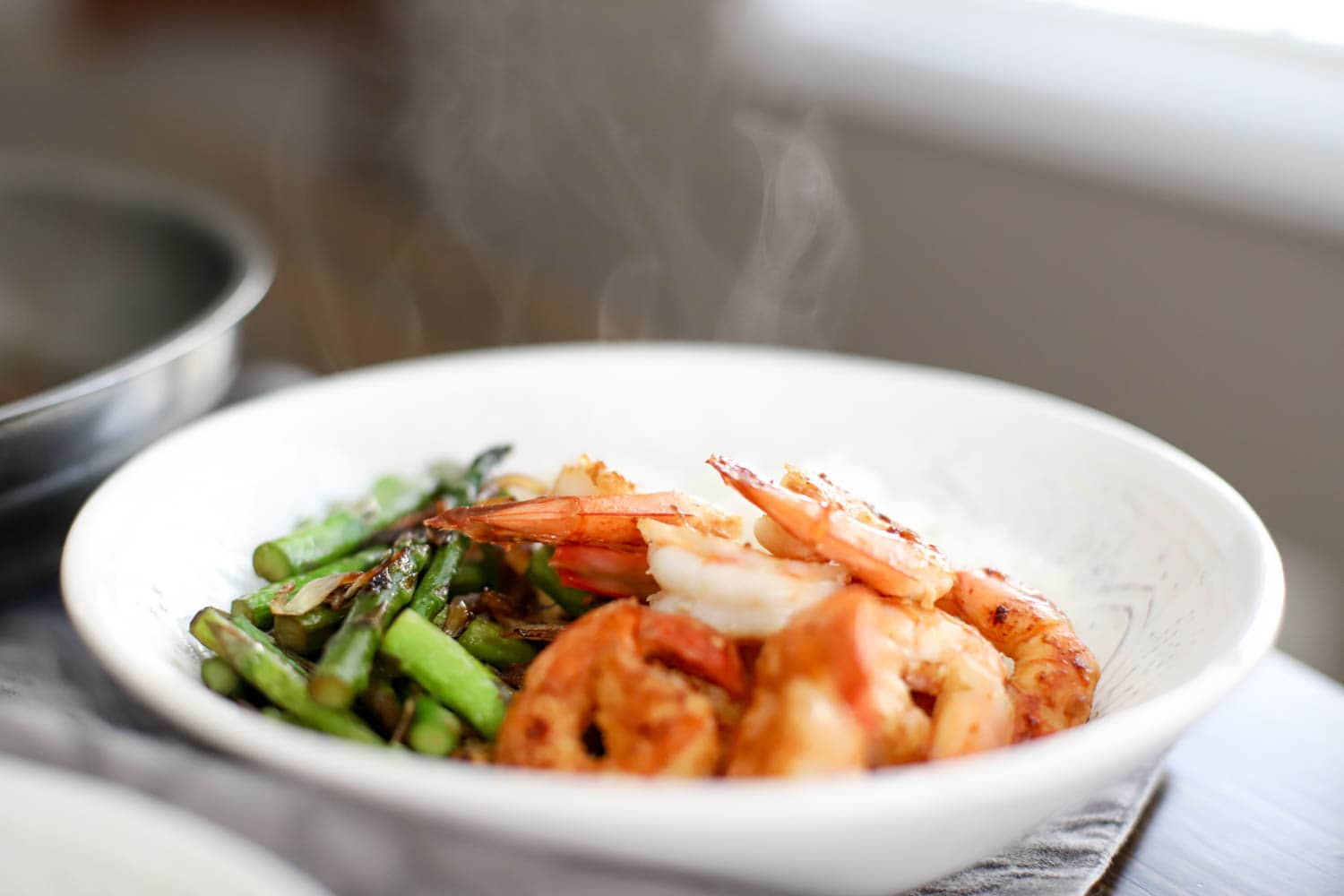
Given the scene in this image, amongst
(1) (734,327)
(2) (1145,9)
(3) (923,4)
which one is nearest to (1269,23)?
(2) (1145,9)

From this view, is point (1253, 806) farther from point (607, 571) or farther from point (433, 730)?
point (433, 730)

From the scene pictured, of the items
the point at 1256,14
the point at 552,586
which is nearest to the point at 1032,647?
the point at 552,586

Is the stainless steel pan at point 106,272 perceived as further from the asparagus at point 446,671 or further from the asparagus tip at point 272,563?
the asparagus at point 446,671

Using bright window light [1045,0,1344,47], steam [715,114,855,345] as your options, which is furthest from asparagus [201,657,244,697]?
bright window light [1045,0,1344,47]

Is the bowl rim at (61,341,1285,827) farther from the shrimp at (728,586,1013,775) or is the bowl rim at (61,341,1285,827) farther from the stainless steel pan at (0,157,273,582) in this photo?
the stainless steel pan at (0,157,273,582)

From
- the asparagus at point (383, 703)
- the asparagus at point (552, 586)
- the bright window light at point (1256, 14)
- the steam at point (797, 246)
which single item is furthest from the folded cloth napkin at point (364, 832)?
the steam at point (797, 246)

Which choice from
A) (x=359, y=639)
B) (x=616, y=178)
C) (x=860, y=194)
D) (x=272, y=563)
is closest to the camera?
(x=359, y=639)
